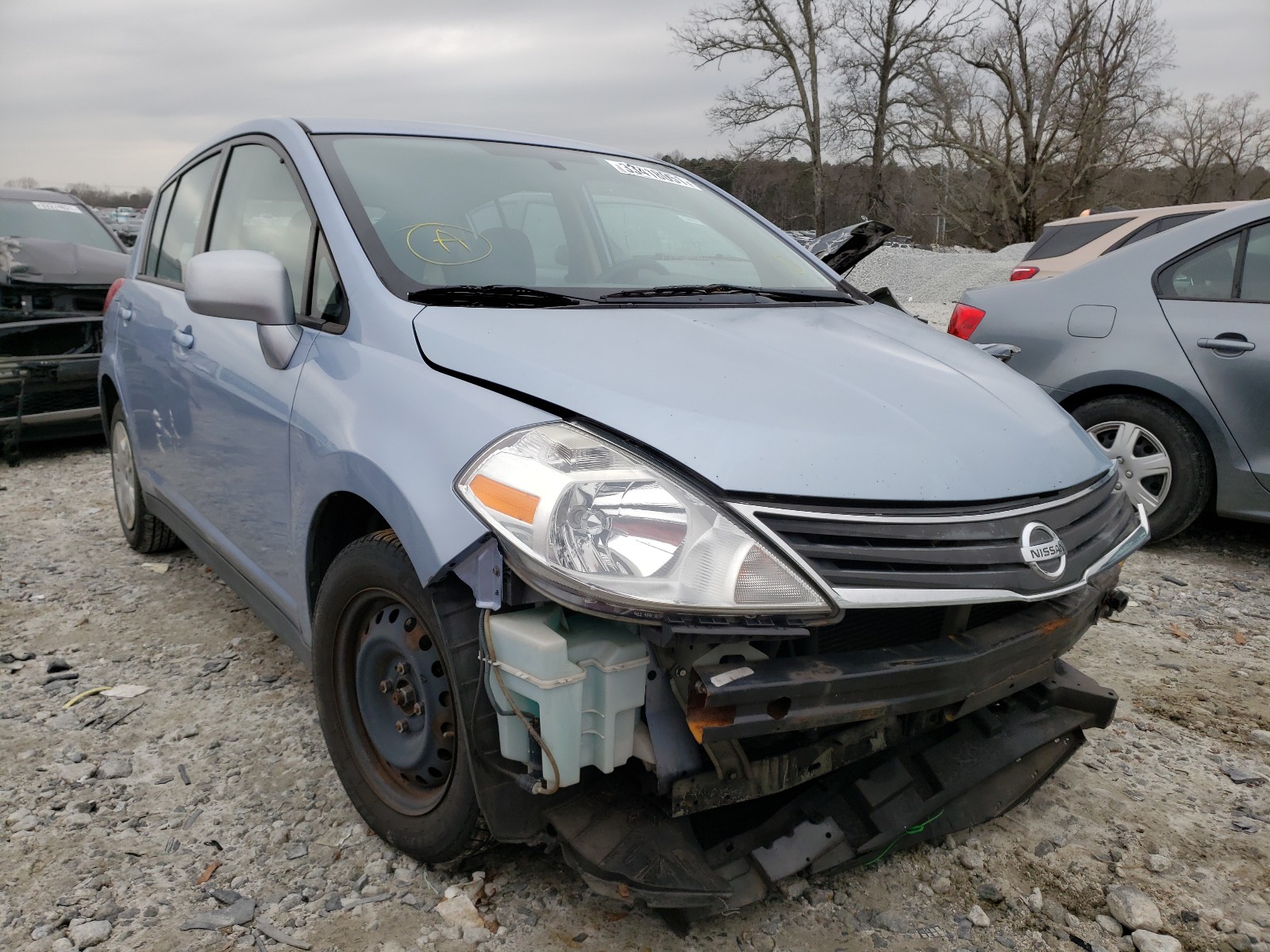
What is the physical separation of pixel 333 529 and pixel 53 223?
24.3ft

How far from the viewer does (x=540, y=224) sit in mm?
2707

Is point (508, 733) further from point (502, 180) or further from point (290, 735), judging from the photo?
point (502, 180)

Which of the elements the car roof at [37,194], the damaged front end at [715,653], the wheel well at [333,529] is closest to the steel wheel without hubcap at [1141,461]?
the damaged front end at [715,653]

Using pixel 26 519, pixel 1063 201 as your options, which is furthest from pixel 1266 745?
pixel 1063 201

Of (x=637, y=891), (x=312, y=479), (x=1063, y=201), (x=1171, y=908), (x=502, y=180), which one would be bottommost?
(x=1171, y=908)

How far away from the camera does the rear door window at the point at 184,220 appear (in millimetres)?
3432

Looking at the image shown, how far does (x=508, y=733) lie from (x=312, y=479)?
0.87 meters

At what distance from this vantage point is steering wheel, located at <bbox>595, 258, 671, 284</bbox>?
257 centimetres

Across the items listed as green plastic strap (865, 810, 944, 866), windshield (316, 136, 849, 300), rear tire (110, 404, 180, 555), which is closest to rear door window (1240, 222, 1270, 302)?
windshield (316, 136, 849, 300)

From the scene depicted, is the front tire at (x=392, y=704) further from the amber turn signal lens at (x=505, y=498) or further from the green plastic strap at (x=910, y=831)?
the green plastic strap at (x=910, y=831)

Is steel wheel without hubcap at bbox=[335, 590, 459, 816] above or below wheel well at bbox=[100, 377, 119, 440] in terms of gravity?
below

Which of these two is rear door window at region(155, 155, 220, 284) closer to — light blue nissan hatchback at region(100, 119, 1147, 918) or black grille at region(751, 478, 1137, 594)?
light blue nissan hatchback at region(100, 119, 1147, 918)

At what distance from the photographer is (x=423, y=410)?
6.16ft

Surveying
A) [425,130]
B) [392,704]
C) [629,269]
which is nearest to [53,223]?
[425,130]
